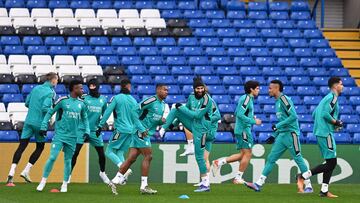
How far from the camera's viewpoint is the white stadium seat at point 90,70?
91.9 feet

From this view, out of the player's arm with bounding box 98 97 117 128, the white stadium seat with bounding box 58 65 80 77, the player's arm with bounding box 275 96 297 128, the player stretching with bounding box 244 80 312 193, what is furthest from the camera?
the white stadium seat with bounding box 58 65 80 77

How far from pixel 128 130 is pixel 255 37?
10425 millimetres

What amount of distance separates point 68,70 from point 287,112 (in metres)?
10.3

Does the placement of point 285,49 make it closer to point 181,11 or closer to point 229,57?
point 229,57

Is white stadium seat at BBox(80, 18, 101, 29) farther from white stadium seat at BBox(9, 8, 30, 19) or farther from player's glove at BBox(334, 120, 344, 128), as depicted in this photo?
player's glove at BBox(334, 120, 344, 128)

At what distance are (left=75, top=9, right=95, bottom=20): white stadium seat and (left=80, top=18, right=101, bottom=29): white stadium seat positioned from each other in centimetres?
18

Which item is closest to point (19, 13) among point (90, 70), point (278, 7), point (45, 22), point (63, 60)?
point (45, 22)

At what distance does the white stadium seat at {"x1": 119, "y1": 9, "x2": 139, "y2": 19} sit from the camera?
102 feet

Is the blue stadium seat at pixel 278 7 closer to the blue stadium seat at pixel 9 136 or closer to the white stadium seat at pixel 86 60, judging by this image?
the white stadium seat at pixel 86 60

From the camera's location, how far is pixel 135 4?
32.0m

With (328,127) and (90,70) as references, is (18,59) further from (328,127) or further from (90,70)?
(328,127)

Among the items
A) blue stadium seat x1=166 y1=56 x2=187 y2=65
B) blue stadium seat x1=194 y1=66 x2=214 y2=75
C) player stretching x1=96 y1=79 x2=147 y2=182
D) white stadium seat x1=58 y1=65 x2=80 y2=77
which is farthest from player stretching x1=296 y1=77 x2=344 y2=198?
white stadium seat x1=58 y1=65 x2=80 y2=77

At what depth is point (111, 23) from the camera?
30641 millimetres

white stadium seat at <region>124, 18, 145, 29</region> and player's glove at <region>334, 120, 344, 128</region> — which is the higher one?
white stadium seat at <region>124, 18, 145, 29</region>
